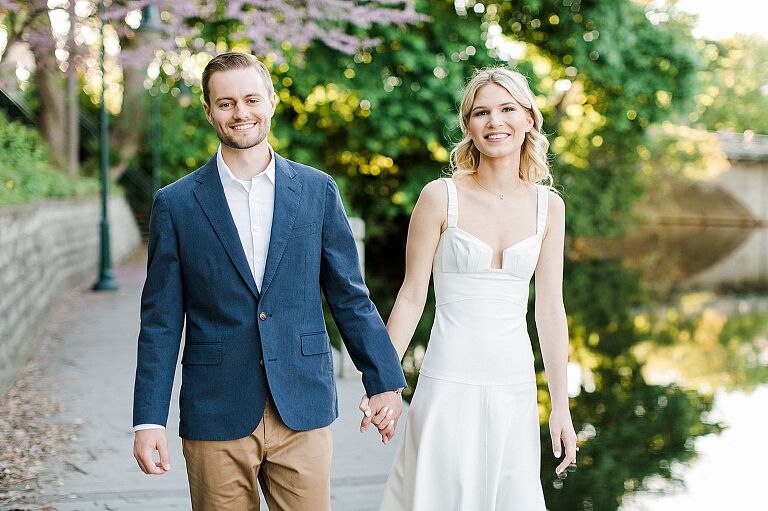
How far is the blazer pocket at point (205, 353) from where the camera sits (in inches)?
101

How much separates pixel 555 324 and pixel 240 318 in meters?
1.15

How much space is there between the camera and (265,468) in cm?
266

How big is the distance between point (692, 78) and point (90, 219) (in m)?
13.8

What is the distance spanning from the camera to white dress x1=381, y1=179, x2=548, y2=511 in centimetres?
299

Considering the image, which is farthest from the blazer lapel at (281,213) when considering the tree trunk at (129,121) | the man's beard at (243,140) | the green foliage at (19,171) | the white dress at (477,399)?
the tree trunk at (129,121)

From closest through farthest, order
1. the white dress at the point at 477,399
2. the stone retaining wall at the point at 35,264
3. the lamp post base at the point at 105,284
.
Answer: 1. the white dress at the point at 477,399
2. the stone retaining wall at the point at 35,264
3. the lamp post base at the point at 105,284

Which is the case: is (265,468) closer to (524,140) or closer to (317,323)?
(317,323)

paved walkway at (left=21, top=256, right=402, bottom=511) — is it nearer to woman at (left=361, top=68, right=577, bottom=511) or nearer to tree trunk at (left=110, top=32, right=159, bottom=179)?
woman at (left=361, top=68, right=577, bottom=511)

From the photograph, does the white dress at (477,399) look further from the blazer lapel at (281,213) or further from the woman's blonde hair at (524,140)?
the blazer lapel at (281,213)

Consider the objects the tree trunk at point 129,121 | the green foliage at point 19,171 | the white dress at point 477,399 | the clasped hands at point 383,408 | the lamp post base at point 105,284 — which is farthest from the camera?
the tree trunk at point 129,121

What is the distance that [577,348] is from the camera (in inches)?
429

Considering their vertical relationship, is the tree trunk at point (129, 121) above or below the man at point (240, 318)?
above

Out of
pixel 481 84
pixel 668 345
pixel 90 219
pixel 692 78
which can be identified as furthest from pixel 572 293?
pixel 481 84

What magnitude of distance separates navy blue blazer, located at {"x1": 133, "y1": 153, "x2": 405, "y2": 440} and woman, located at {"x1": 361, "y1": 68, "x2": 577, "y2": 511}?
0.50m
